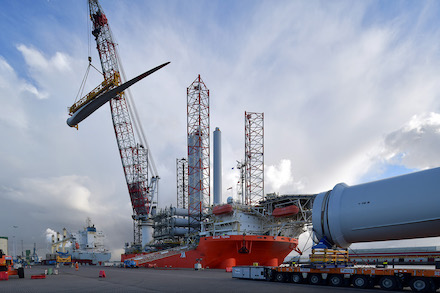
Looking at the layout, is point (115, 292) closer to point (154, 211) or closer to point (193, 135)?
point (193, 135)

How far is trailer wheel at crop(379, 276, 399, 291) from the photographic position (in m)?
18.9

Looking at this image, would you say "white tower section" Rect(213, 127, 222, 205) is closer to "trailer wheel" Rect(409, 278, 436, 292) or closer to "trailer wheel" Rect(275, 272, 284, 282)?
"trailer wheel" Rect(275, 272, 284, 282)

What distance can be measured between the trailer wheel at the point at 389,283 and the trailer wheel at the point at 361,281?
837 mm

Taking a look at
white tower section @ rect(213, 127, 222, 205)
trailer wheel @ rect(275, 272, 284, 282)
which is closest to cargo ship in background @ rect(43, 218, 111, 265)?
white tower section @ rect(213, 127, 222, 205)

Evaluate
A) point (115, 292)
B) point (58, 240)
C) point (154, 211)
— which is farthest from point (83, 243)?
point (115, 292)

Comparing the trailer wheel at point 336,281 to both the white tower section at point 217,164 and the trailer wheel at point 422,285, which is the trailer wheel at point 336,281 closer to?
the trailer wheel at point 422,285

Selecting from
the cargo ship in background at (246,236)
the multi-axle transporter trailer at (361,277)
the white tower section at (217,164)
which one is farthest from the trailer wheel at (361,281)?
the white tower section at (217,164)

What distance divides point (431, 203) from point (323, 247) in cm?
703

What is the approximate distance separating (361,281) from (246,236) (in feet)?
81.4

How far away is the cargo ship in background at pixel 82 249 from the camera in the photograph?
104m

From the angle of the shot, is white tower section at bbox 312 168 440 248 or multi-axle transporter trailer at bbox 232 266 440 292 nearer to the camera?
white tower section at bbox 312 168 440 248

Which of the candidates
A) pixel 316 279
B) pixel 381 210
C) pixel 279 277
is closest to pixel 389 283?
pixel 381 210

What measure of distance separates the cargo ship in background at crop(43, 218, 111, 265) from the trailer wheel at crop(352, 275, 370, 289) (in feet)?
309

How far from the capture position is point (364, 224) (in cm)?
1883
